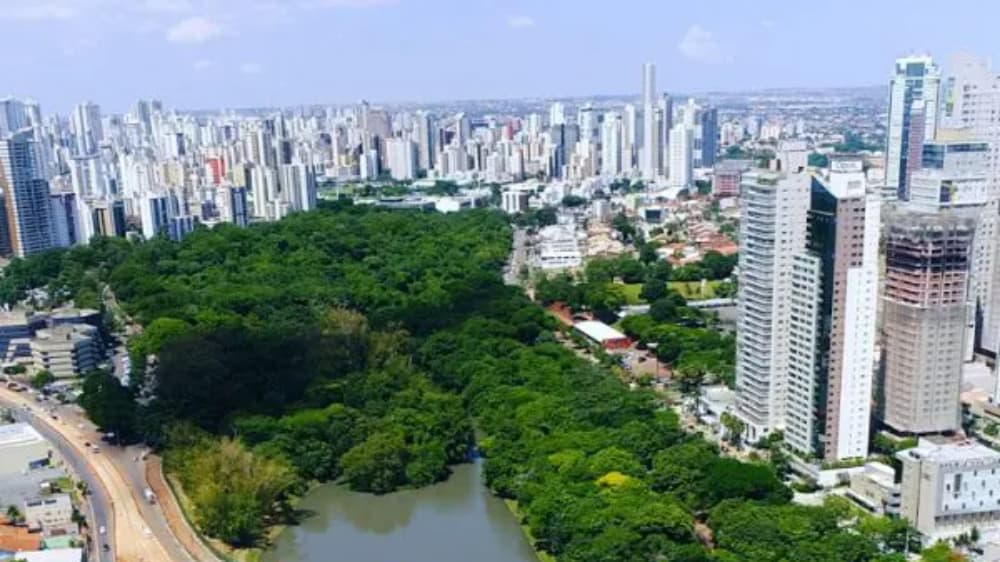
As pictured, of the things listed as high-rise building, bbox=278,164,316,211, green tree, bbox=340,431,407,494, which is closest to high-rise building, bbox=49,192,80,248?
high-rise building, bbox=278,164,316,211

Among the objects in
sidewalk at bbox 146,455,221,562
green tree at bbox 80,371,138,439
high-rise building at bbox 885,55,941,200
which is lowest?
sidewalk at bbox 146,455,221,562

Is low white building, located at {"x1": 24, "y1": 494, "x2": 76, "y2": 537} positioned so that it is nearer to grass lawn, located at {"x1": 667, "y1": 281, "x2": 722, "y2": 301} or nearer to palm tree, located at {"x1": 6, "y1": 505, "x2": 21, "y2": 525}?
palm tree, located at {"x1": 6, "y1": 505, "x2": 21, "y2": 525}

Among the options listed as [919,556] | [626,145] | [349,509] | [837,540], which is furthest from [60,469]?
[626,145]

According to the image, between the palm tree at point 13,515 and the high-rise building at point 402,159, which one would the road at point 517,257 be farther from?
the high-rise building at point 402,159

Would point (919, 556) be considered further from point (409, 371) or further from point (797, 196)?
point (409, 371)

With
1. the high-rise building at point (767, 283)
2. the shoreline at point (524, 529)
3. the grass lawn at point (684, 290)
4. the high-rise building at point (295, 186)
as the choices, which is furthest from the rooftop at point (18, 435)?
the high-rise building at point (295, 186)

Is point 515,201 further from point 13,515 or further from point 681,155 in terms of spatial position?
point 13,515
